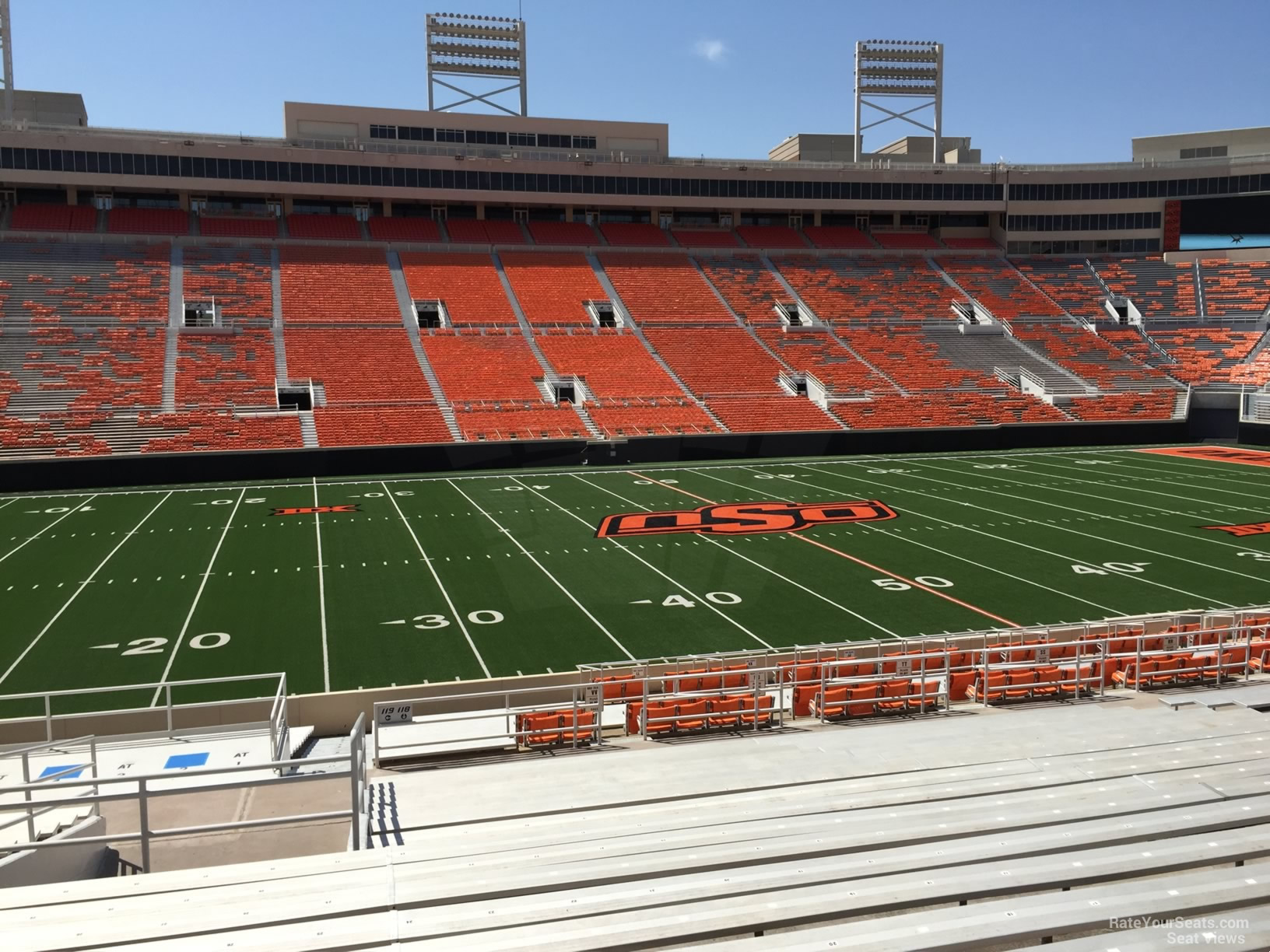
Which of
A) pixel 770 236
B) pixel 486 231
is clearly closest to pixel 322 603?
pixel 486 231

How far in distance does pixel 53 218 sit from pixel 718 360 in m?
29.3

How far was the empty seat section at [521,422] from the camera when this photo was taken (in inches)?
1293

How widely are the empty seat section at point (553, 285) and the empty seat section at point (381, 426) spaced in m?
9.70

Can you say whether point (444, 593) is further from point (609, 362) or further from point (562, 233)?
point (562, 233)

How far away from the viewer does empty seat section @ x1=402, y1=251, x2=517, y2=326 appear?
4166cm

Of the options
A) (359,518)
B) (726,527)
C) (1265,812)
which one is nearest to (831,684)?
(1265,812)

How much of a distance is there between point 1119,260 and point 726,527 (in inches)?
1603

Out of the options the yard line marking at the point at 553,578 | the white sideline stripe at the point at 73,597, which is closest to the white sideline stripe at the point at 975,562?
the yard line marking at the point at 553,578

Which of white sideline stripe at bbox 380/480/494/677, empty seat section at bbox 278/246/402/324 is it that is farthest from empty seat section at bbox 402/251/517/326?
white sideline stripe at bbox 380/480/494/677

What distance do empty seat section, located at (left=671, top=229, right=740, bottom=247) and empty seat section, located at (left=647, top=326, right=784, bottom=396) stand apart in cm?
892

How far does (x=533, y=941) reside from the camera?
14.2 feet

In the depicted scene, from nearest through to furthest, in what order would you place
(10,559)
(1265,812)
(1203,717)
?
(1265,812) < (1203,717) < (10,559)

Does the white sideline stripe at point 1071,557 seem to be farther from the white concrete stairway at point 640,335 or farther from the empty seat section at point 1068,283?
the empty seat section at point 1068,283

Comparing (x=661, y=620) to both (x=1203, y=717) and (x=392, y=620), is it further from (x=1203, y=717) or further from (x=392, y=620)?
(x=1203, y=717)
